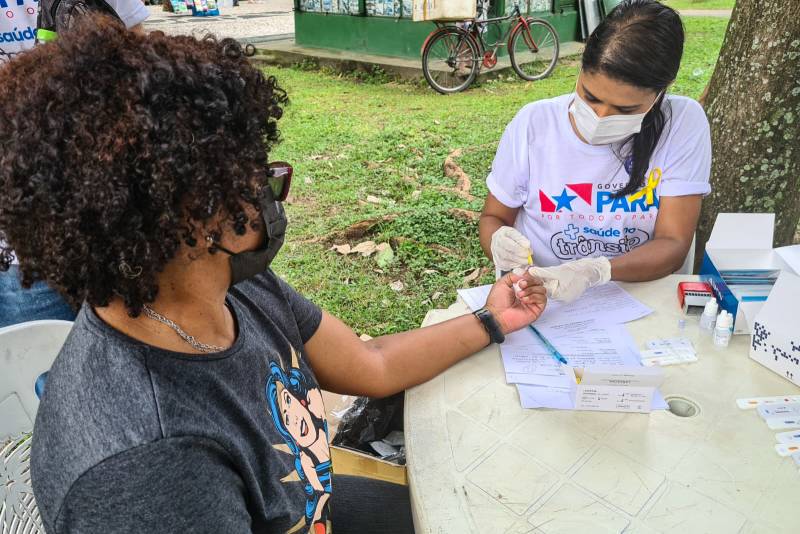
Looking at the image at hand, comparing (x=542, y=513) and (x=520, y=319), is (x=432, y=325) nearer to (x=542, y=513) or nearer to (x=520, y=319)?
(x=520, y=319)

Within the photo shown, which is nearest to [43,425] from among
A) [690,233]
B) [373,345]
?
[373,345]

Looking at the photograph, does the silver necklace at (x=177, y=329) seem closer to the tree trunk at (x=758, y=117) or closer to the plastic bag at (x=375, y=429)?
the plastic bag at (x=375, y=429)

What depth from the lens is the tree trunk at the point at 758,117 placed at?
250 centimetres

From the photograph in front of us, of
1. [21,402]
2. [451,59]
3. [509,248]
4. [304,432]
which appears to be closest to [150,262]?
[304,432]

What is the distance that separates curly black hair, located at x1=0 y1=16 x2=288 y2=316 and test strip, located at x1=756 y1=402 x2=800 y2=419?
3.89 ft

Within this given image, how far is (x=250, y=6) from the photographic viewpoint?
69.2 ft

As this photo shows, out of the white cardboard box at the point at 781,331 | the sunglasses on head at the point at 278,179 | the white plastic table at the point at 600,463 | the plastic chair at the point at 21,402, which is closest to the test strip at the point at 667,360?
the white plastic table at the point at 600,463

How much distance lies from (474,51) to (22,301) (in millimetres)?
6941

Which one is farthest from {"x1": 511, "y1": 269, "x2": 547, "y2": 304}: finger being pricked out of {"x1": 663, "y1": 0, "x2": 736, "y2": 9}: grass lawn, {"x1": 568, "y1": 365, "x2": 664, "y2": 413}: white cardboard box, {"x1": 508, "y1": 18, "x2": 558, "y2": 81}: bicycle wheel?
{"x1": 663, "y1": 0, "x2": 736, "y2": 9}: grass lawn

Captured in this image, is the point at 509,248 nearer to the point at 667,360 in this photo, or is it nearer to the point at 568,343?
the point at 568,343

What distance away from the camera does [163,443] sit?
87cm

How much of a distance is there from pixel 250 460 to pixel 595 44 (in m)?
1.62

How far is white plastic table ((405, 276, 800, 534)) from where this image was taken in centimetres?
112

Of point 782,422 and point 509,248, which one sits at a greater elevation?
point 509,248
